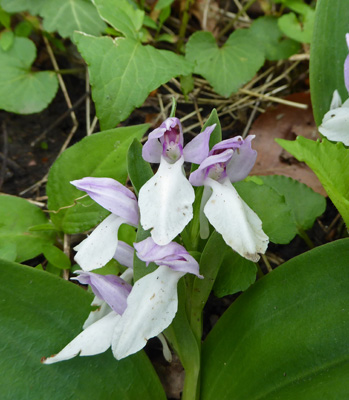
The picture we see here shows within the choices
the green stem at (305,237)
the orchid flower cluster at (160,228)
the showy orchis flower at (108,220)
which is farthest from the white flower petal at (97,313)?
the green stem at (305,237)

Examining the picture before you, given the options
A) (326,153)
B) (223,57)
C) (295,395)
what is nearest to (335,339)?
(295,395)

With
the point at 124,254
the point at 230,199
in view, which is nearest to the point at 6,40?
the point at 124,254

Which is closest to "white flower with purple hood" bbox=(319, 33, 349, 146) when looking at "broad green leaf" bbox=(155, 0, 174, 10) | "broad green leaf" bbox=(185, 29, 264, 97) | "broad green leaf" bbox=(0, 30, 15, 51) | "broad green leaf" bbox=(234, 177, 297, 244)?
"broad green leaf" bbox=(234, 177, 297, 244)

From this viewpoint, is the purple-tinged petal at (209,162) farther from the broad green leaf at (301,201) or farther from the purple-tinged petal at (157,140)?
the broad green leaf at (301,201)

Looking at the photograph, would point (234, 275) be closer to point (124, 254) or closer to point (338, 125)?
point (124, 254)

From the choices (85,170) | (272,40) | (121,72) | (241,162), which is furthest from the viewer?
(272,40)
